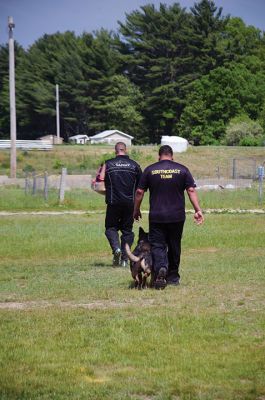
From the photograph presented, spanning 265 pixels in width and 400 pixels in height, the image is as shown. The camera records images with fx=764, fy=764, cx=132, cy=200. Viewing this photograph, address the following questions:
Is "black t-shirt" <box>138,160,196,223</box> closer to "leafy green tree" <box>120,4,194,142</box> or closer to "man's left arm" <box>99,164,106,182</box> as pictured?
"man's left arm" <box>99,164,106,182</box>

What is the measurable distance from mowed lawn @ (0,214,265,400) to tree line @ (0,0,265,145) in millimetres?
71623

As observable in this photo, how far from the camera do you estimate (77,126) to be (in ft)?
334

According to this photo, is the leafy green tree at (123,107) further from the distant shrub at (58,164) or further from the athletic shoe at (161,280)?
the athletic shoe at (161,280)

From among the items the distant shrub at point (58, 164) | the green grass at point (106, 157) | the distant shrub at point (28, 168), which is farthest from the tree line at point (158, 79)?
the distant shrub at point (28, 168)

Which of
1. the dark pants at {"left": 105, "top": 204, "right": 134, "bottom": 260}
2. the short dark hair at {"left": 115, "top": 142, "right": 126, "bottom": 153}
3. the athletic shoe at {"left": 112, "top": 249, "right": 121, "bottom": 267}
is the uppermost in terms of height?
the short dark hair at {"left": 115, "top": 142, "right": 126, "bottom": 153}

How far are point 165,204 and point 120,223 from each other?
2.93 metres

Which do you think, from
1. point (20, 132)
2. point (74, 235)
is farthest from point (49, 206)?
point (20, 132)

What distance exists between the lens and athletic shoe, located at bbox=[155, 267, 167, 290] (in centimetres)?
925

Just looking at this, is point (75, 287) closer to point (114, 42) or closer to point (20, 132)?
point (114, 42)

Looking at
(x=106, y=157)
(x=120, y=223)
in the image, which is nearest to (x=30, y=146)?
(x=106, y=157)

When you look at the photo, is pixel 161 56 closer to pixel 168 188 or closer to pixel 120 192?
pixel 120 192

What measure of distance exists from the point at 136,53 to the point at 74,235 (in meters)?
78.8

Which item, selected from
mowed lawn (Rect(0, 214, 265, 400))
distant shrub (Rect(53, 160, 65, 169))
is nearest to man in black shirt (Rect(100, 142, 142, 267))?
mowed lawn (Rect(0, 214, 265, 400))

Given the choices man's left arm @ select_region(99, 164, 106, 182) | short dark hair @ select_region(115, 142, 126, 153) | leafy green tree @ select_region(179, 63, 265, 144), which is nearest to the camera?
short dark hair @ select_region(115, 142, 126, 153)
